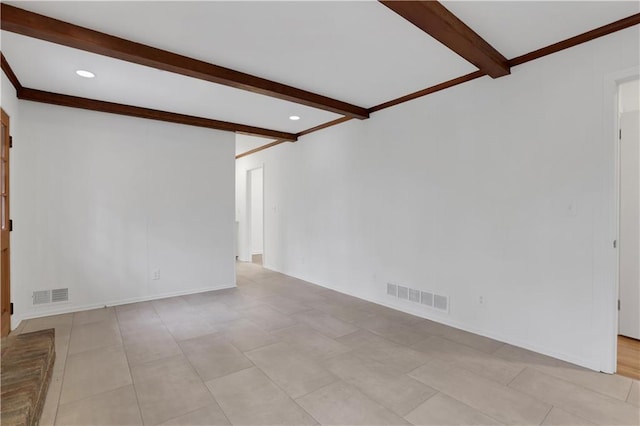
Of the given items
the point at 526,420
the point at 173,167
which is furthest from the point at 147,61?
the point at 526,420

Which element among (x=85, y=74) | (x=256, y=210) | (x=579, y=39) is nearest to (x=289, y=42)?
(x=85, y=74)

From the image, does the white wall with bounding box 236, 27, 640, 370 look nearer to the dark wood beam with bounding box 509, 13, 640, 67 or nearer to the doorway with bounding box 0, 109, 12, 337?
the dark wood beam with bounding box 509, 13, 640, 67

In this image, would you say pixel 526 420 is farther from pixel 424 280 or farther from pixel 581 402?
pixel 424 280

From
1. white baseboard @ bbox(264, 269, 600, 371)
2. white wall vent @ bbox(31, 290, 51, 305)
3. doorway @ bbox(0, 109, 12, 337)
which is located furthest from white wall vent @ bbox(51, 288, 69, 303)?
white baseboard @ bbox(264, 269, 600, 371)

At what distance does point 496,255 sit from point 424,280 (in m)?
0.92

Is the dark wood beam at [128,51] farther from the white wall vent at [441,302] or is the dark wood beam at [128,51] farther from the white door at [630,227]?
the white door at [630,227]

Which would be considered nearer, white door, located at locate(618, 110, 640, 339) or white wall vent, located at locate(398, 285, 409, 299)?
white door, located at locate(618, 110, 640, 339)

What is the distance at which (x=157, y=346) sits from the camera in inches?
120

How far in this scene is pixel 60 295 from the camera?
399 centimetres

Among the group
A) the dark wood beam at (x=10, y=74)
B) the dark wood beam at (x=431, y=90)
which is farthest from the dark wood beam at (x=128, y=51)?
the dark wood beam at (x=431, y=90)

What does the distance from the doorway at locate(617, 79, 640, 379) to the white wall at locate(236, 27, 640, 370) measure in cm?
95

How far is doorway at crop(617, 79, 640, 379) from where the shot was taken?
3.18m

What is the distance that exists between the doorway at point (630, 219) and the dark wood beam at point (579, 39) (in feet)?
3.60

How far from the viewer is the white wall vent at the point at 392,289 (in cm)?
417
